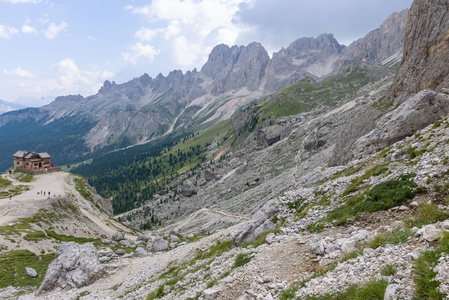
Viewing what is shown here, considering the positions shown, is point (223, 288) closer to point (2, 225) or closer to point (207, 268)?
point (207, 268)

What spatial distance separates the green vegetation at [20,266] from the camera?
119ft

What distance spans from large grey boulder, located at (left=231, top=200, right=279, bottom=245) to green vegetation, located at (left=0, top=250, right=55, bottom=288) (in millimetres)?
34656

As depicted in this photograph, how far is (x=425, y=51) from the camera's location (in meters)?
58.5

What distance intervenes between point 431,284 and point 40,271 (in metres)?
51.4

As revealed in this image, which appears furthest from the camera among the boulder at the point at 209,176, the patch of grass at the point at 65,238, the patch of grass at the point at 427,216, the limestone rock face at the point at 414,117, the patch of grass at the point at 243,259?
the boulder at the point at 209,176

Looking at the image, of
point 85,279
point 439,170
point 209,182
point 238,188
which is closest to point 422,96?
point 439,170

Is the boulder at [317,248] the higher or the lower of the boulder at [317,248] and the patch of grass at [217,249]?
the higher

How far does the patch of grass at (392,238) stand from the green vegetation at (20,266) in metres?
46.4

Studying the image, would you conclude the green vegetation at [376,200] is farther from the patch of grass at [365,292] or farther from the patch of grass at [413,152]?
the patch of grass at [365,292]

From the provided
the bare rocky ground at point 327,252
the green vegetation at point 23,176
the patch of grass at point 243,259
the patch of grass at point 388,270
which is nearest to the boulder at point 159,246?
the bare rocky ground at point 327,252

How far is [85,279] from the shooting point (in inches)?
1268

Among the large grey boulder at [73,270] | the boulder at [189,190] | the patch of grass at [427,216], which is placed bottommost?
the boulder at [189,190]

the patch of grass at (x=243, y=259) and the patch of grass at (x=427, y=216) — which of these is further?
the patch of grass at (x=243, y=259)

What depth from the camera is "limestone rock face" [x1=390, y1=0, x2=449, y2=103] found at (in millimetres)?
51688
